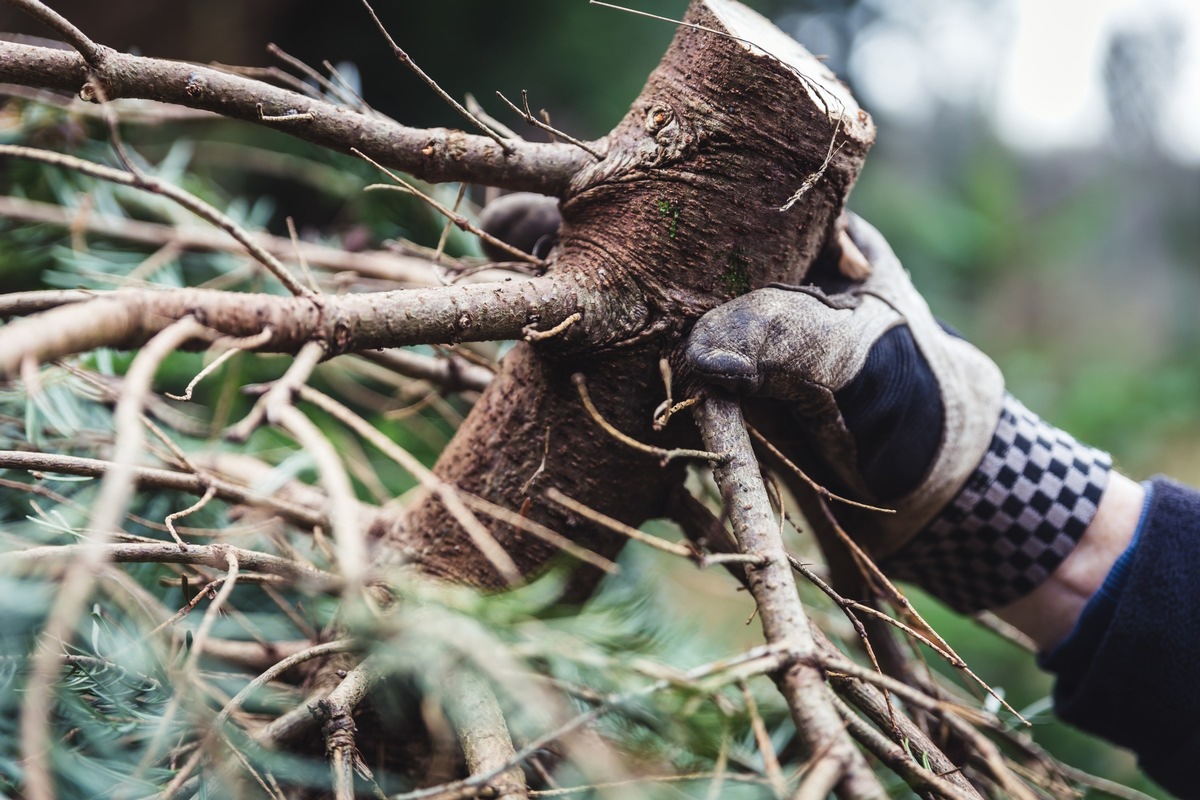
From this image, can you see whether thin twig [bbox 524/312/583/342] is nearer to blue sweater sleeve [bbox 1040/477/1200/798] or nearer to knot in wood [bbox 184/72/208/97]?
knot in wood [bbox 184/72/208/97]

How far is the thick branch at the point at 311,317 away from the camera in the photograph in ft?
1.00

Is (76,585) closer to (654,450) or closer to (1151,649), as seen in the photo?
(654,450)

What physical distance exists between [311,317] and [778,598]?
0.94 feet

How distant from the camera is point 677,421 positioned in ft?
1.86

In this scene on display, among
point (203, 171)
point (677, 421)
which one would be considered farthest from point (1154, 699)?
point (203, 171)

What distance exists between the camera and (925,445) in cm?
63

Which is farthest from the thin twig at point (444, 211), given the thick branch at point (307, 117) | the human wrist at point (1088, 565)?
the human wrist at point (1088, 565)

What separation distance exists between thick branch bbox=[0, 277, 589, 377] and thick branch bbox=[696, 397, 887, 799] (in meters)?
0.13

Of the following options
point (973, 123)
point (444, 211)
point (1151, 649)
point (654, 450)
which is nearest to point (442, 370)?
point (444, 211)

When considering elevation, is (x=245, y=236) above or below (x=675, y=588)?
above

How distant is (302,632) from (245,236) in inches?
13.2

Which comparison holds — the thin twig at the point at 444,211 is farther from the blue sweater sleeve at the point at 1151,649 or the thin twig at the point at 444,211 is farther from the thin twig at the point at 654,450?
the blue sweater sleeve at the point at 1151,649

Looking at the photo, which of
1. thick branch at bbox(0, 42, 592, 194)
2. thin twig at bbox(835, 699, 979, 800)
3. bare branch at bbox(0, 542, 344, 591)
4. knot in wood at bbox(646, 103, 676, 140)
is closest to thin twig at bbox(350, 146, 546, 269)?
thick branch at bbox(0, 42, 592, 194)

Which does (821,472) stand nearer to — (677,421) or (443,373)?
(677,421)
